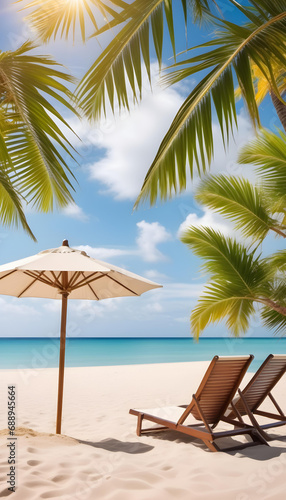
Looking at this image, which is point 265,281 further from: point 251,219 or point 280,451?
point 280,451

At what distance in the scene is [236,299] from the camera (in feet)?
25.6

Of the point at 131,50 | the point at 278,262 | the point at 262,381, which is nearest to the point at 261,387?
the point at 262,381

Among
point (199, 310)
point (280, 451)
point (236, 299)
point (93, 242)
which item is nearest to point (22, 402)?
point (199, 310)

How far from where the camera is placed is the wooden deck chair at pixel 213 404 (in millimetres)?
4051

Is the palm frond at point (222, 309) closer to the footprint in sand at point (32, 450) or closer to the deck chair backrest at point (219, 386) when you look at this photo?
the deck chair backrest at point (219, 386)

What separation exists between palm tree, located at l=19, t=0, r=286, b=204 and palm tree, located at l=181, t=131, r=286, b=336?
363 cm

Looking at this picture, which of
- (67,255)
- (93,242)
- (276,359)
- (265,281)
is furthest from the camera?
(93,242)

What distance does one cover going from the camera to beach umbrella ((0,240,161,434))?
13.2ft

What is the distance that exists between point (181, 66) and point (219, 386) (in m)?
2.86

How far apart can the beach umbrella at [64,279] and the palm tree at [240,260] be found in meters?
2.71

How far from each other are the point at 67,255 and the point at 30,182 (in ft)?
6.13

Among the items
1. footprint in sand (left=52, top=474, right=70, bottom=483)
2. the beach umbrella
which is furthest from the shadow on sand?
footprint in sand (left=52, top=474, right=70, bottom=483)

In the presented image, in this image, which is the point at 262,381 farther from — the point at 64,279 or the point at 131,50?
the point at 131,50

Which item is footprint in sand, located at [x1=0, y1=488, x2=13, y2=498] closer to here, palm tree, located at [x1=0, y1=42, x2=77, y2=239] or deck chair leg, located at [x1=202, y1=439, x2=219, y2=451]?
deck chair leg, located at [x1=202, y1=439, x2=219, y2=451]
